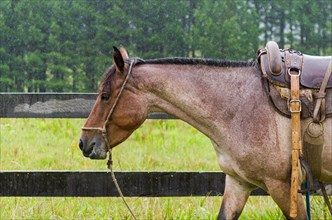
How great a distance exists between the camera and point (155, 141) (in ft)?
27.6

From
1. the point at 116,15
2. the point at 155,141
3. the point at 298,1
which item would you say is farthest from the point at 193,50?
the point at 155,141


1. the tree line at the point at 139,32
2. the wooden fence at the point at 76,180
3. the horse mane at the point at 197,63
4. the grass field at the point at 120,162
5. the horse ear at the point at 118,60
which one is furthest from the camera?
the tree line at the point at 139,32

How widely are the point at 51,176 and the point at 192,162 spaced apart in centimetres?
317

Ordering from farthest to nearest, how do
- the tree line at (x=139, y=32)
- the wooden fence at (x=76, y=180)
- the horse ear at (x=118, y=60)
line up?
the tree line at (x=139, y=32) → the wooden fence at (x=76, y=180) → the horse ear at (x=118, y=60)

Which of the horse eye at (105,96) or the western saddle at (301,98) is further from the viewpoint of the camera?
the horse eye at (105,96)

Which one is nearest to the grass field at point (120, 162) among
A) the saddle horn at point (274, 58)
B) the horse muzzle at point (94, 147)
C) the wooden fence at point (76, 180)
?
the wooden fence at point (76, 180)

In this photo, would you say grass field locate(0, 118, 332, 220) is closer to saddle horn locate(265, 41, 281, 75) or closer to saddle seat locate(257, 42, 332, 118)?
saddle seat locate(257, 42, 332, 118)

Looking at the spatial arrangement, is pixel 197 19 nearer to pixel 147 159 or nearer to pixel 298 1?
pixel 298 1

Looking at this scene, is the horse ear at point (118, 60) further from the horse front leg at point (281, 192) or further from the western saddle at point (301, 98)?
the horse front leg at point (281, 192)

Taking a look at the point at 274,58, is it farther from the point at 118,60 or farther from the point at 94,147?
the point at 94,147

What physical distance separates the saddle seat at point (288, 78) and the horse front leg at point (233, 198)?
539mm

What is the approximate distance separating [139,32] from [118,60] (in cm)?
2595

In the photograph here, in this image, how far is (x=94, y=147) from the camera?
3.23 m

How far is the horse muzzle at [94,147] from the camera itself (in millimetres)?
3223
